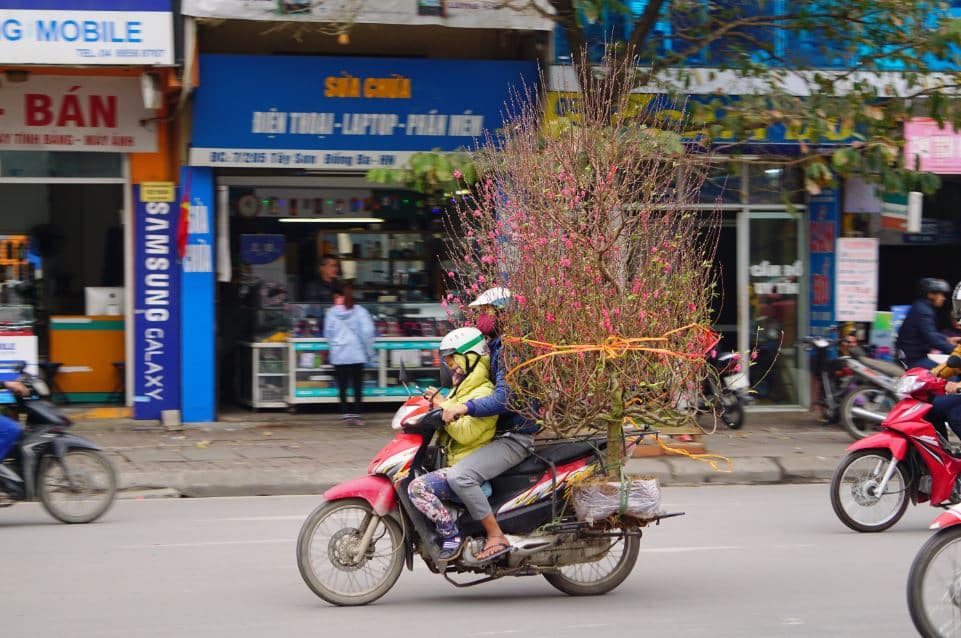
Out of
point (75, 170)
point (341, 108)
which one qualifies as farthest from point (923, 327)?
point (75, 170)

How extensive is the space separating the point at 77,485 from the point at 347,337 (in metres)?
5.21

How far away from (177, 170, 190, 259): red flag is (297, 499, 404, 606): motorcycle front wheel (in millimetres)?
7932

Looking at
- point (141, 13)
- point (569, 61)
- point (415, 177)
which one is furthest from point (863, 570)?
point (141, 13)

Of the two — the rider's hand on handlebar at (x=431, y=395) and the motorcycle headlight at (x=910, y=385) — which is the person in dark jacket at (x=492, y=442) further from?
the motorcycle headlight at (x=910, y=385)

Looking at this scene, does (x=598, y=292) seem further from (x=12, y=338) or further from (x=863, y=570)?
(x=12, y=338)

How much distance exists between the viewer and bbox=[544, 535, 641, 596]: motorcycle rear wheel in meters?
6.78

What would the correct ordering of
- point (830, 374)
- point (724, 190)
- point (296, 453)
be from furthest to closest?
point (724, 190) < point (830, 374) < point (296, 453)

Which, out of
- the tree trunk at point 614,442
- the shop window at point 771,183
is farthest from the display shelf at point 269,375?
the tree trunk at point 614,442

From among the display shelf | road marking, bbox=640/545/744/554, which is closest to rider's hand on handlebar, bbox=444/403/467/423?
road marking, bbox=640/545/744/554

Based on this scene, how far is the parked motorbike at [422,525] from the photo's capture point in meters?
Answer: 6.28

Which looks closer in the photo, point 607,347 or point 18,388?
point 607,347

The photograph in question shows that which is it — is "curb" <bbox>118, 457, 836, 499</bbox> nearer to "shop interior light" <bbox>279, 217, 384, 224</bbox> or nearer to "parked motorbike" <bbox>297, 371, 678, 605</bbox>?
"parked motorbike" <bbox>297, 371, 678, 605</bbox>

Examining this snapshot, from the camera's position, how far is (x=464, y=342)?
640 centimetres

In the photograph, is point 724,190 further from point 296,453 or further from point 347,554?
point 347,554
